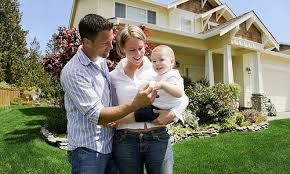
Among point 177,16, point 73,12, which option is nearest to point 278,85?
point 177,16

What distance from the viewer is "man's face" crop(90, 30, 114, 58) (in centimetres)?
262

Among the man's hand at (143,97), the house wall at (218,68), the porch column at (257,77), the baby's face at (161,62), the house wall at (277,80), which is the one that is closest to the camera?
the man's hand at (143,97)

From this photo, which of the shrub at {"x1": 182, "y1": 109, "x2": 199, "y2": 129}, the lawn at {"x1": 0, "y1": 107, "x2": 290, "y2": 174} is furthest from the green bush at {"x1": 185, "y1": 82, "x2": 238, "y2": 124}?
the lawn at {"x1": 0, "y1": 107, "x2": 290, "y2": 174}

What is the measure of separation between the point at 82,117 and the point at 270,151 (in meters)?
6.94

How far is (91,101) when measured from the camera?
2584 millimetres

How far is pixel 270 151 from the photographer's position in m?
8.71

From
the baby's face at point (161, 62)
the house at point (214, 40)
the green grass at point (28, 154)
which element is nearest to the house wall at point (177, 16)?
the house at point (214, 40)

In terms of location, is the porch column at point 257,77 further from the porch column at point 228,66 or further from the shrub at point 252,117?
the shrub at point 252,117

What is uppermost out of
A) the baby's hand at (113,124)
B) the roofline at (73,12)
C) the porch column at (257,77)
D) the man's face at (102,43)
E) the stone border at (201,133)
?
the roofline at (73,12)

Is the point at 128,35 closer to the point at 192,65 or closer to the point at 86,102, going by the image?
the point at 86,102

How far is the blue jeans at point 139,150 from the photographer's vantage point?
290 centimetres

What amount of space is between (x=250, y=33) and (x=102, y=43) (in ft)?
61.2

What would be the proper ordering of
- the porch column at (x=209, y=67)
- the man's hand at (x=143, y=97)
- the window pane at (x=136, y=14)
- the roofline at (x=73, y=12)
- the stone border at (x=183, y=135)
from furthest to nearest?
the roofline at (x=73, y=12) < the window pane at (x=136, y=14) < the porch column at (x=209, y=67) < the stone border at (x=183, y=135) < the man's hand at (x=143, y=97)

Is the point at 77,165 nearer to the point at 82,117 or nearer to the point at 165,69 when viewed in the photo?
the point at 82,117
